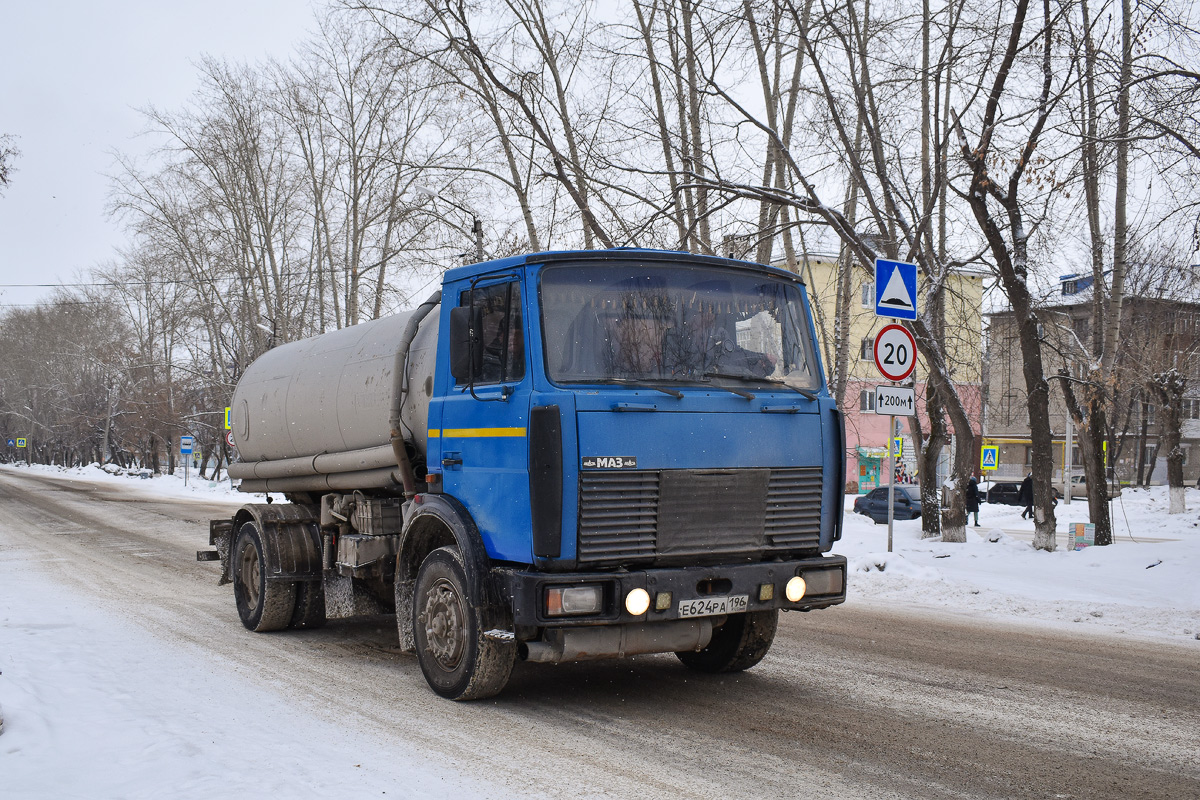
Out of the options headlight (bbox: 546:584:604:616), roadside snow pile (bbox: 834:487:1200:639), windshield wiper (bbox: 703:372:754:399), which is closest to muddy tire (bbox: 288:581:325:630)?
headlight (bbox: 546:584:604:616)

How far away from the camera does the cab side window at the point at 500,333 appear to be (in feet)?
19.6

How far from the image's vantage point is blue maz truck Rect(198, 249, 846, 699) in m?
5.69

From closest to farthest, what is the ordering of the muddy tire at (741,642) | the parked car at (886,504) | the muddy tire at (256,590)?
the muddy tire at (741,642) < the muddy tire at (256,590) < the parked car at (886,504)

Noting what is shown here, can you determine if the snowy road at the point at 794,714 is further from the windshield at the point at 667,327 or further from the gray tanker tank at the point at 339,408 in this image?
the windshield at the point at 667,327

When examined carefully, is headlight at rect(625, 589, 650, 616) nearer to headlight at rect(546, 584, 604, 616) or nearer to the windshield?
headlight at rect(546, 584, 604, 616)

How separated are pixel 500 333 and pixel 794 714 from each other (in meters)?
2.84

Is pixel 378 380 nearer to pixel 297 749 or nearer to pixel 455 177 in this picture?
pixel 297 749

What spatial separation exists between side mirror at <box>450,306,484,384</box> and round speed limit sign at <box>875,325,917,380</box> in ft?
21.5

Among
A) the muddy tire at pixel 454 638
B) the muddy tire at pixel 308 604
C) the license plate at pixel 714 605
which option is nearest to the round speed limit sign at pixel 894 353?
the license plate at pixel 714 605

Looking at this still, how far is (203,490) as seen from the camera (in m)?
44.6

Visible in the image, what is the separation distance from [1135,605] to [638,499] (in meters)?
6.63

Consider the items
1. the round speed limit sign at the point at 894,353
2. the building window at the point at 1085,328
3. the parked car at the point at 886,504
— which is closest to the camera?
the round speed limit sign at the point at 894,353

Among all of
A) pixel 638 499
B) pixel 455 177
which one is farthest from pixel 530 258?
pixel 455 177

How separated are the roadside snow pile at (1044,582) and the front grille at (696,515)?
4365mm
